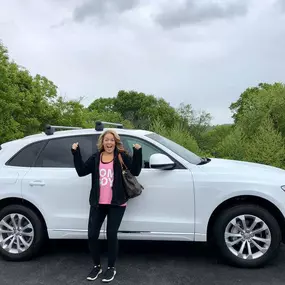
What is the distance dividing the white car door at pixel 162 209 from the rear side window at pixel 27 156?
1435 millimetres

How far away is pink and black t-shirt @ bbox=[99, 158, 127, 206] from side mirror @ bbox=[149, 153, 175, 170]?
1.88 ft

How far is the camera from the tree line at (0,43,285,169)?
18.0 m

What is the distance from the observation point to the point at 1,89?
21.6 meters

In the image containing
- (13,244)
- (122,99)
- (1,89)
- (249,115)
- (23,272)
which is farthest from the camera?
(122,99)

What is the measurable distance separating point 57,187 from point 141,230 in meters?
1.18

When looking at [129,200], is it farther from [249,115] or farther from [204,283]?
[249,115]

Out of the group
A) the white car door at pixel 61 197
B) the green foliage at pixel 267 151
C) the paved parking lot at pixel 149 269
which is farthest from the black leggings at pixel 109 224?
the green foliage at pixel 267 151

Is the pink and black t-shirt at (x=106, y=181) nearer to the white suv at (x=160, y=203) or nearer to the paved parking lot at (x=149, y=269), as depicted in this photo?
the white suv at (x=160, y=203)

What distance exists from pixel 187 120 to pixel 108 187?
29.6 metres

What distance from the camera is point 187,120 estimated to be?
33281 mm

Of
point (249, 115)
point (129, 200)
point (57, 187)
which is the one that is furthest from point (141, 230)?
point (249, 115)

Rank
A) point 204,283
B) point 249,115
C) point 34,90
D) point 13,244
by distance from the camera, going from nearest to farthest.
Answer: point 204,283, point 13,244, point 249,115, point 34,90

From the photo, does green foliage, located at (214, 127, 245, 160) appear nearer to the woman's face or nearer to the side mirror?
the side mirror

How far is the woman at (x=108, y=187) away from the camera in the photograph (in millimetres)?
4109
